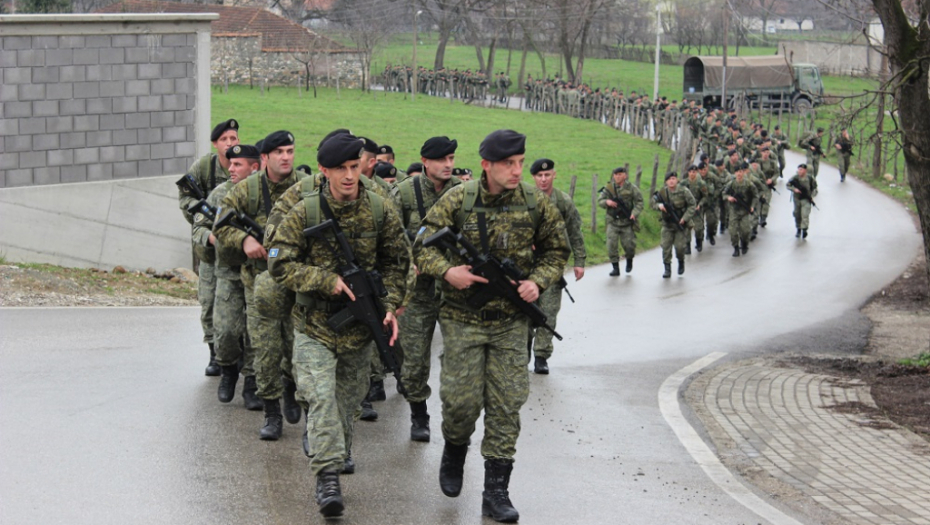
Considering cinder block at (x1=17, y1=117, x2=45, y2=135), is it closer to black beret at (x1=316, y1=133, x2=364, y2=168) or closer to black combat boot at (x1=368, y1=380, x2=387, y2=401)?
black combat boot at (x1=368, y1=380, x2=387, y2=401)

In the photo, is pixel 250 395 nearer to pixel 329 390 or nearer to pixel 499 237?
pixel 329 390

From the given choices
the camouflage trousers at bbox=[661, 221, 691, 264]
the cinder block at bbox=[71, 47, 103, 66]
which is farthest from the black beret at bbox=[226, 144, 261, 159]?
the camouflage trousers at bbox=[661, 221, 691, 264]

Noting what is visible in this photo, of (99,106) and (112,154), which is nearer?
(99,106)

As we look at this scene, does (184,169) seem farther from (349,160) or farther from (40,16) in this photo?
(349,160)

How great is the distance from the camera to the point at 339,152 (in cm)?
662

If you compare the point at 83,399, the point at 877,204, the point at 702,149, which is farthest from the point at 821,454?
the point at 702,149

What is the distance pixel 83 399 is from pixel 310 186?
3.02 meters

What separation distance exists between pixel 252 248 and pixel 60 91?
9043mm

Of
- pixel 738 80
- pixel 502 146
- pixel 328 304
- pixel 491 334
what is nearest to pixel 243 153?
pixel 328 304

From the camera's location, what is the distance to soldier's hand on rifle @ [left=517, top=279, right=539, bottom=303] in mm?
6633

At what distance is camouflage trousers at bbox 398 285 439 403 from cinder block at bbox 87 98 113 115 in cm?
873

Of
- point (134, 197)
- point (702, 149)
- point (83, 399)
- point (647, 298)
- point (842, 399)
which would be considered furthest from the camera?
point (702, 149)

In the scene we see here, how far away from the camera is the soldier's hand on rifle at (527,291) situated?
663 cm

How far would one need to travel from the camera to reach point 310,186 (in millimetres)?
7047
